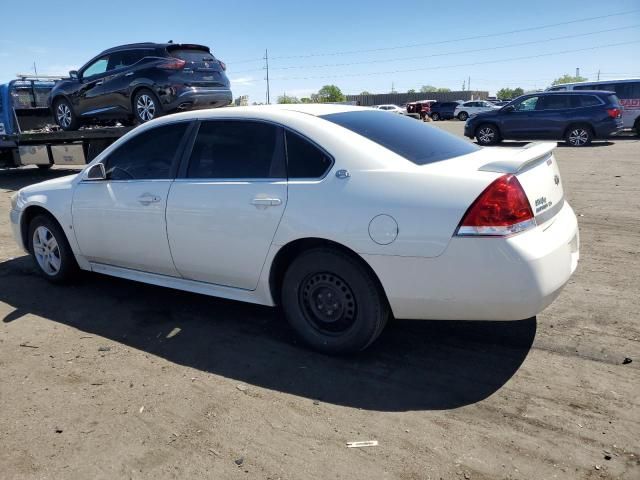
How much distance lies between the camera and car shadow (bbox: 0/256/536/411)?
3.15 m

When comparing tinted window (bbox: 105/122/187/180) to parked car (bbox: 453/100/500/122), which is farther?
parked car (bbox: 453/100/500/122)

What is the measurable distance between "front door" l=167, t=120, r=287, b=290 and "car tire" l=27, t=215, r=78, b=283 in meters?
1.53

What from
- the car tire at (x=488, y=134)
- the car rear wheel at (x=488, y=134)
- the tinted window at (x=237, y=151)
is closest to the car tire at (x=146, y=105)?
the tinted window at (x=237, y=151)

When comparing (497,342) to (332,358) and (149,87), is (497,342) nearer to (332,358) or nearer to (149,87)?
(332,358)

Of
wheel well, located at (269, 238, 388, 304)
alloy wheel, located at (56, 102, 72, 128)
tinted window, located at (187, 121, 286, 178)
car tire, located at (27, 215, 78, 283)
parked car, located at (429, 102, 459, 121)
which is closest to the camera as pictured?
wheel well, located at (269, 238, 388, 304)

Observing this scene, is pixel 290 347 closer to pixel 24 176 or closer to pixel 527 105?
pixel 24 176

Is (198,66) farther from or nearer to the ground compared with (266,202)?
farther from the ground

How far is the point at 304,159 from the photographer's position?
3.54m

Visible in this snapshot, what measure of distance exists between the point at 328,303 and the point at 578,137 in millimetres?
15955

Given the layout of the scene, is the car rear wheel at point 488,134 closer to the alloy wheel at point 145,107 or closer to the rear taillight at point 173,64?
the rear taillight at point 173,64

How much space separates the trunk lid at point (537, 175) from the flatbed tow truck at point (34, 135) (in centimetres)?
971

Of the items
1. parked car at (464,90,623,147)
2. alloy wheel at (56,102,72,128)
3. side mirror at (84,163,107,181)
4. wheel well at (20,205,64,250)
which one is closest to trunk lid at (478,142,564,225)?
side mirror at (84,163,107,181)

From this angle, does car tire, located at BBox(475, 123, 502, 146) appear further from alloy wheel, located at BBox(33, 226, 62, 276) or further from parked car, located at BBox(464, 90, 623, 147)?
alloy wheel, located at BBox(33, 226, 62, 276)

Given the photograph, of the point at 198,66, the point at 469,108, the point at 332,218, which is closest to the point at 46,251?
the point at 332,218
